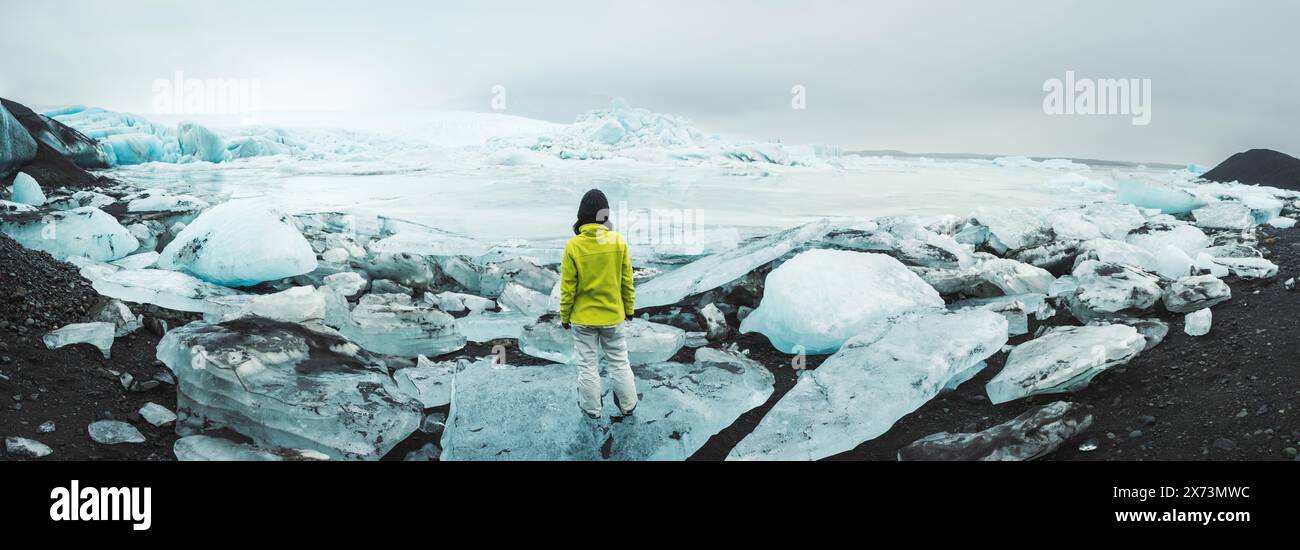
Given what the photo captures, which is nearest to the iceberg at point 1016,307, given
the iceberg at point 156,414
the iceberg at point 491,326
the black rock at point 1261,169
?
the iceberg at point 491,326

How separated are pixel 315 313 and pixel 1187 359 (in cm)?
481

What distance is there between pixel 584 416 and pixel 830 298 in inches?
72.8

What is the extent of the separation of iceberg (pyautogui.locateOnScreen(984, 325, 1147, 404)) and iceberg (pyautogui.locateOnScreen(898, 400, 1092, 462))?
10.8 inches

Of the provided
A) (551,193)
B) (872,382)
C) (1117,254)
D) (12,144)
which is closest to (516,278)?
(872,382)

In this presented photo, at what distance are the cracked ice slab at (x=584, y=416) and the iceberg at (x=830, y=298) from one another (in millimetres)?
387

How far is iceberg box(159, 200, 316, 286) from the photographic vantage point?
5.66 metres

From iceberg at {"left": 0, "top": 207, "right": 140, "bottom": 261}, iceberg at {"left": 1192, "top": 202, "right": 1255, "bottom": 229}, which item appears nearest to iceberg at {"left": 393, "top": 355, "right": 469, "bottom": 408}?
iceberg at {"left": 0, "top": 207, "right": 140, "bottom": 261}

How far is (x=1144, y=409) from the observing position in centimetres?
319

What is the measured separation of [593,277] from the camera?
3391mm

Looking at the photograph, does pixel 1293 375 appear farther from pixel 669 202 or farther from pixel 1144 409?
pixel 669 202

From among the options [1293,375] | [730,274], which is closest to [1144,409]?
[1293,375]

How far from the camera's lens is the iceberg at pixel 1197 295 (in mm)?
4188

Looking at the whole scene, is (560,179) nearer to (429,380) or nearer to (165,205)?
(165,205)

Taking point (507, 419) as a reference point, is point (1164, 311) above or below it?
above
